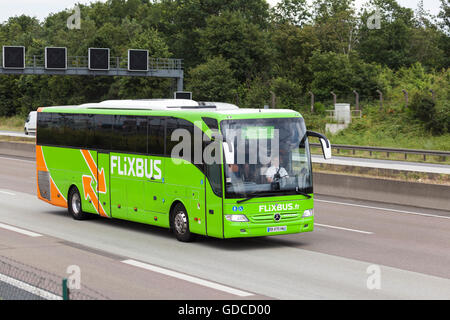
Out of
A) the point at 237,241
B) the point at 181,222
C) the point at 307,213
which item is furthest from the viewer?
the point at 237,241

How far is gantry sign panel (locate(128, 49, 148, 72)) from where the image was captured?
63.6 metres

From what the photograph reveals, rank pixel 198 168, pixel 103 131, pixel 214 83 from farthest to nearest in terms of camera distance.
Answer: pixel 214 83
pixel 103 131
pixel 198 168

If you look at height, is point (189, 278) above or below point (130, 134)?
below

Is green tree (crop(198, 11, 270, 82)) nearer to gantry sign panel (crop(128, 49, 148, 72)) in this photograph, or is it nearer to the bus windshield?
gantry sign panel (crop(128, 49, 148, 72))

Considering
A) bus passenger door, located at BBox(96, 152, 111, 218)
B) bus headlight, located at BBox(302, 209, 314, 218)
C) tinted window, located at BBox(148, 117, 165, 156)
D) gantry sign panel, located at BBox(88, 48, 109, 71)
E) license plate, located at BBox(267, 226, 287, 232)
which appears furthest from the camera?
gantry sign panel, located at BBox(88, 48, 109, 71)

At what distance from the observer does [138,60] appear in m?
64.0

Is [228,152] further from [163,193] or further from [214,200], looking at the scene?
[163,193]

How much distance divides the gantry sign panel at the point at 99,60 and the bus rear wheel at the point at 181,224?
158 ft

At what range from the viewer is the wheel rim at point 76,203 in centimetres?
1976

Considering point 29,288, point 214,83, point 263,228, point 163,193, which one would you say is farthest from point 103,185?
point 214,83

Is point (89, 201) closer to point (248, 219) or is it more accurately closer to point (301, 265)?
point (248, 219)

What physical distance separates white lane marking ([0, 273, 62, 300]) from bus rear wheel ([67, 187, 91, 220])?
26.1 feet

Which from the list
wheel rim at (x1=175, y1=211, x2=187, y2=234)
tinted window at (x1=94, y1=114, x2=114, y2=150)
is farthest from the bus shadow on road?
tinted window at (x1=94, y1=114, x2=114, y2=150)

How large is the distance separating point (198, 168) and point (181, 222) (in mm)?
1370
